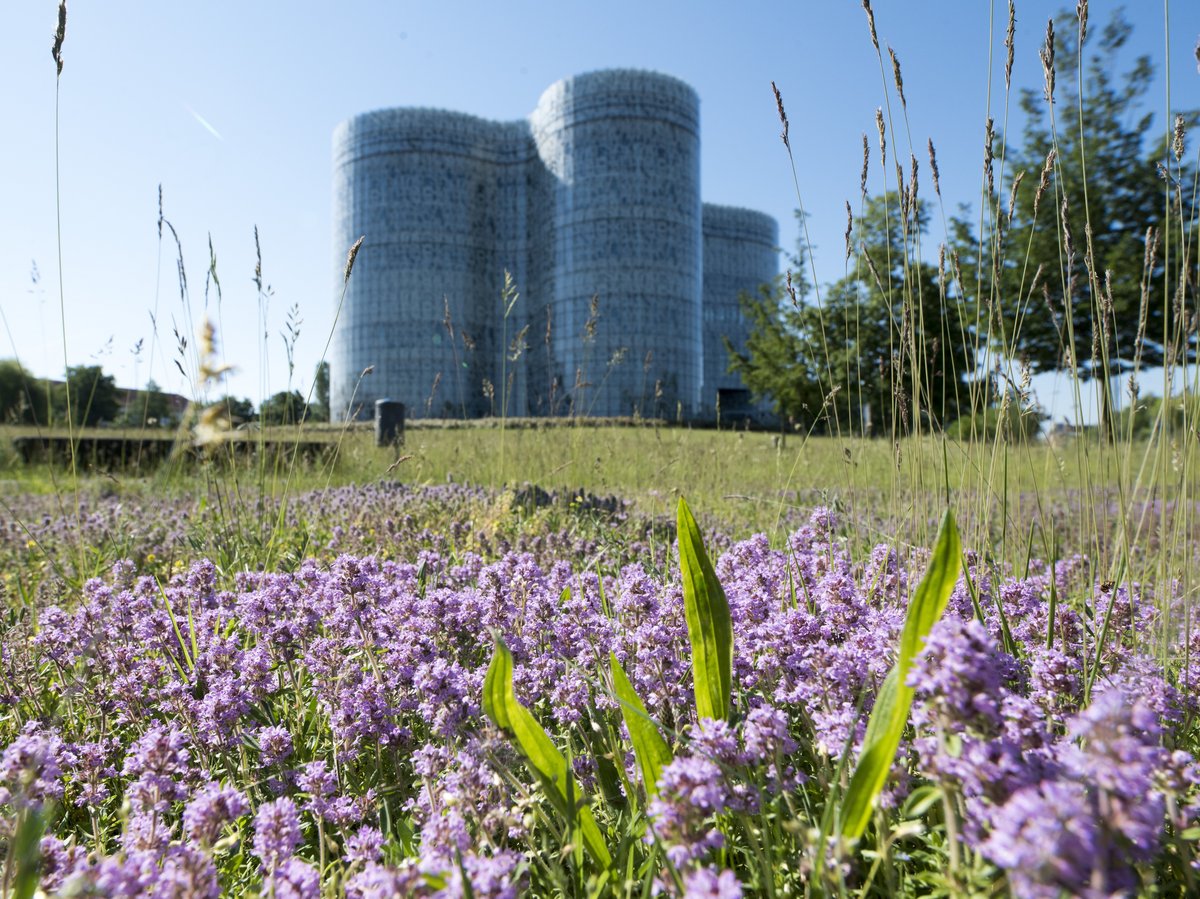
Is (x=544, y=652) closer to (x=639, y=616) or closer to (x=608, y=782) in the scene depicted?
(x=639, y=616)

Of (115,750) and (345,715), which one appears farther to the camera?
(115,750)

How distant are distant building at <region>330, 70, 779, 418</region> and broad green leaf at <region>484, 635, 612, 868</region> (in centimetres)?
4144

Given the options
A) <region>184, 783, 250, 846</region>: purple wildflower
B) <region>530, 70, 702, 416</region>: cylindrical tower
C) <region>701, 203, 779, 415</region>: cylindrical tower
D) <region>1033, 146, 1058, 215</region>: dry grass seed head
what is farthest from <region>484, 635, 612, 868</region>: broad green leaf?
<region>701, 203, 779, 415</region>: cylindrical tower

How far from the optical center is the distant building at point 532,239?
45.4 meters

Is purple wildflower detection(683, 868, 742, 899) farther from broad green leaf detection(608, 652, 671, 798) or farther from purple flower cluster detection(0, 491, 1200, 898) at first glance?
broad green leaf detection(608, 652, 671, 798)

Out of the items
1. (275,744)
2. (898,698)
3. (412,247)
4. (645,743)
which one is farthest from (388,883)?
(412,247)

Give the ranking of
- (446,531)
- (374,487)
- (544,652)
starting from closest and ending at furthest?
(544,652)
(446,531)
(374,487)

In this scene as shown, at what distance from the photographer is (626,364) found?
4616 cm

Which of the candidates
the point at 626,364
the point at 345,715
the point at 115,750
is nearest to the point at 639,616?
the point at 345,715

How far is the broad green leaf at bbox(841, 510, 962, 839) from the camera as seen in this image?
921 millimetres

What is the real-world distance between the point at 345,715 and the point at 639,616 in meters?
0.69

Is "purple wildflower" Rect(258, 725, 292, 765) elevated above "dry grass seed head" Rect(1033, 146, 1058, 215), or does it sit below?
below

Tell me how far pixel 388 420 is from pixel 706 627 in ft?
35.1

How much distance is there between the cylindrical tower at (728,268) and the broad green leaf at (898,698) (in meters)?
61.9
